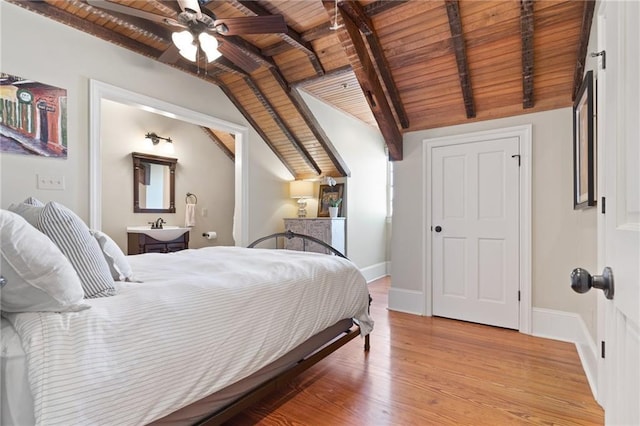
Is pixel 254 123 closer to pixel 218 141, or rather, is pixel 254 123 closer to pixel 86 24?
pixel 218 141

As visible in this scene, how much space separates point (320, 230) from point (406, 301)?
1674 mm

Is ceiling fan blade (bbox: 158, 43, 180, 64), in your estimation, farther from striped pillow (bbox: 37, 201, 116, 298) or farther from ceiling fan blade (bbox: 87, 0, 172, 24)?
striped pillow (bbox: 37, 201, 116, 298)

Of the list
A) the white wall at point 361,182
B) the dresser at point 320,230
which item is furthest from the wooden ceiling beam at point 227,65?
the dresser at point 320,230

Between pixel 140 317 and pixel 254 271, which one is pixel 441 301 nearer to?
pixel 254 271

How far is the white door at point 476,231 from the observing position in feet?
10.4

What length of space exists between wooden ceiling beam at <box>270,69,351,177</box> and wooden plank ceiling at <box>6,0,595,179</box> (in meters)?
0.03

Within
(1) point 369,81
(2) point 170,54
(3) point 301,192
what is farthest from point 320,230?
(2) point 170,54

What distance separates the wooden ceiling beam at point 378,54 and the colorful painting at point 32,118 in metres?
2.67

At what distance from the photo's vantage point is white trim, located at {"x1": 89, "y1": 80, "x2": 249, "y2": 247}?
3.01 m

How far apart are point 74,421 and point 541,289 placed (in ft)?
11.7

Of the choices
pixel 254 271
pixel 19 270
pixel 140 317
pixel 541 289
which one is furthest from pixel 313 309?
pixel 541 289

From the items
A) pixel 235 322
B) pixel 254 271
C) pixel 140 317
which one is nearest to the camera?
pixel 140 317

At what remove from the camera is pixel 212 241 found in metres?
5.32

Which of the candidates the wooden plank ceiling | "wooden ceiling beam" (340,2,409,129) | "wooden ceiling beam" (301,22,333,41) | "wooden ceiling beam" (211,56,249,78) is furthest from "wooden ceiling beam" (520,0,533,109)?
"wooden ceiling beam" (211,56,249,78)
